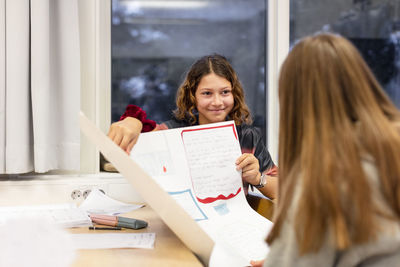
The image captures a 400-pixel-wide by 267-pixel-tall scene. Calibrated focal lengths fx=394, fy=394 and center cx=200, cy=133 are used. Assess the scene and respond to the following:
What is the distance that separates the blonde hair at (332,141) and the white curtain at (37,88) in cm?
130

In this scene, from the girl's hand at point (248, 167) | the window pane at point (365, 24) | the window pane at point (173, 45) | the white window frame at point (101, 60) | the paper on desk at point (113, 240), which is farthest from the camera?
the window pane at point (365, 24)

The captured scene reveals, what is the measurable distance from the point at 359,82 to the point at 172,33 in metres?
1.62

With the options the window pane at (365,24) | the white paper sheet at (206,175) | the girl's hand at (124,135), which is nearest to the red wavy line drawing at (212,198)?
the white paper sheet at (206,175)

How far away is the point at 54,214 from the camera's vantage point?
1.18 m

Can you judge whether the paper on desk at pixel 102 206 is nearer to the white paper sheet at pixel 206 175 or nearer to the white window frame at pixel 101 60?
the white paper sheet at pixel 206 175

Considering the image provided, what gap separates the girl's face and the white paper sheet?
22 centimetres

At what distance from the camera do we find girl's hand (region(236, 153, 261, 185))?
3.96ft

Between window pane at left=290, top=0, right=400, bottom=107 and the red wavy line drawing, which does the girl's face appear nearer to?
the red wavy line drawing

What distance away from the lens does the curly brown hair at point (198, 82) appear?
4.87 feet

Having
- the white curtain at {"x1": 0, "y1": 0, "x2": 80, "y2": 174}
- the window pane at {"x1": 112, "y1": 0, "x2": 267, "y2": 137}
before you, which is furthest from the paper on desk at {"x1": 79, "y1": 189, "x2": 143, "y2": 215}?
the window pane at {"x1": 112, "y1": 0, "x2": 267, "y2": 137}

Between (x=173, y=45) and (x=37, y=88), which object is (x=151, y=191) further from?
(x=173, y=45)

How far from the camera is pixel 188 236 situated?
83cm

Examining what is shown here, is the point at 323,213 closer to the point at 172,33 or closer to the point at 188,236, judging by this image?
the point at 188,236

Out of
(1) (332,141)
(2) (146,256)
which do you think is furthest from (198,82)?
(1) (332,141)
